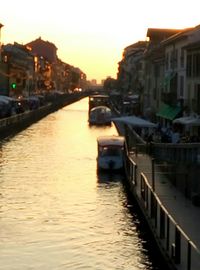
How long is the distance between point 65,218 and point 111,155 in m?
12.1

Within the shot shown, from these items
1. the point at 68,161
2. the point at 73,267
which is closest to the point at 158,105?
the point at 68,161

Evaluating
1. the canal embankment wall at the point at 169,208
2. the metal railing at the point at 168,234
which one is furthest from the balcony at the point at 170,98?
the metal railing at the point at 168,234

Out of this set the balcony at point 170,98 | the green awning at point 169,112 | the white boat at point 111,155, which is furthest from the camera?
the balcony at point 170,98

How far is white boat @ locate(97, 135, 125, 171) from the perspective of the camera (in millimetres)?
38594

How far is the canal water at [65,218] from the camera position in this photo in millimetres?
21312

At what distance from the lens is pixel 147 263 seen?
68.8 ft

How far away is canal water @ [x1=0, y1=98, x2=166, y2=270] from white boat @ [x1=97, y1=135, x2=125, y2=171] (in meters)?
0.76

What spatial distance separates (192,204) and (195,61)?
24.7m

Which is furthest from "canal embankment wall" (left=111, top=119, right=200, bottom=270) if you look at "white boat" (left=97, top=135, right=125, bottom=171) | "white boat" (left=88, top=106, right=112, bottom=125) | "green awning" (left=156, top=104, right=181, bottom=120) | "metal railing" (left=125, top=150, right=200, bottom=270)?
"white boat" (left=88, top=106, right=112, bottom=125)

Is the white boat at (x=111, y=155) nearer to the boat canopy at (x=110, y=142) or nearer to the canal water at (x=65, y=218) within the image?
the boat canopy at (x=110, y=142)

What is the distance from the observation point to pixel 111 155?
127ft

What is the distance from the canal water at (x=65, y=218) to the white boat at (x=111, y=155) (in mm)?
762

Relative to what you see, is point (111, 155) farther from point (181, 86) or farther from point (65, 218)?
point (181, 86)

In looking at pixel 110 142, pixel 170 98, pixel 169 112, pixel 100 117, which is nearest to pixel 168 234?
pixel 110 142
